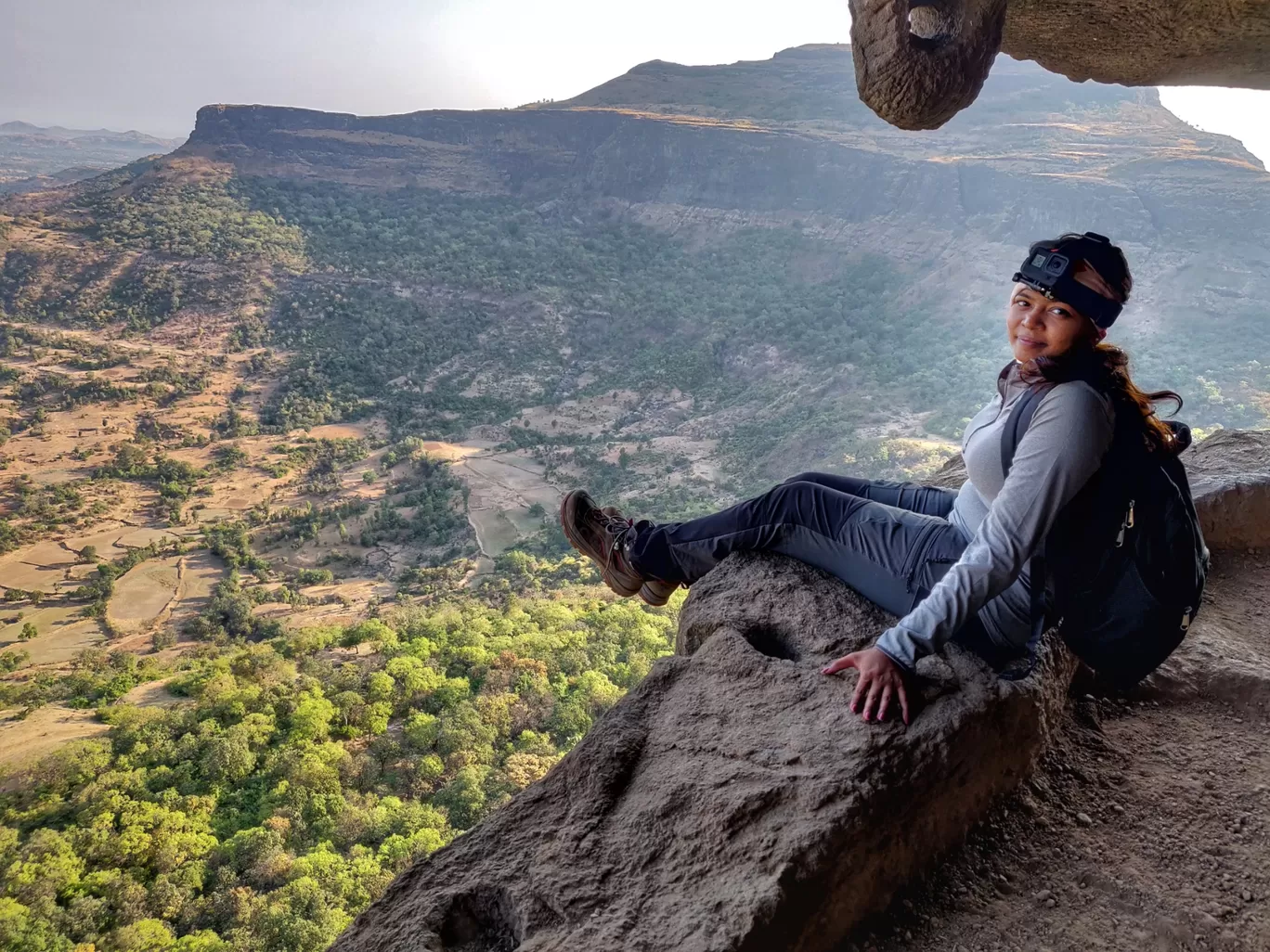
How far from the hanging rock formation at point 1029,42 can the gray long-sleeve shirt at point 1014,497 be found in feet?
11.1

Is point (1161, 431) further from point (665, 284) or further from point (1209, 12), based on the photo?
point (665, 284)

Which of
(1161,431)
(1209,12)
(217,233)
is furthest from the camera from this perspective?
(217,233)

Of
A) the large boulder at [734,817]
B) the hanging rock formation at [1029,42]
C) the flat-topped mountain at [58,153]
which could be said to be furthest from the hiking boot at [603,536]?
the flat-topped mountain at [58,153]

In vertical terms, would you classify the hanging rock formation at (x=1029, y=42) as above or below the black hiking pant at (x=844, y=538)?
above

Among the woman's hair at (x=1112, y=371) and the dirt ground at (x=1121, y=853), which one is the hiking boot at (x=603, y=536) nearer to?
the dirt ground at (x=1121, y=853)

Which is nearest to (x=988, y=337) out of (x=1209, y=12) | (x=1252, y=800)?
(x=1209, y=12)

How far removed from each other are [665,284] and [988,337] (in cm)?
2557

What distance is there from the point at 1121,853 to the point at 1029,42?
19.2 ft

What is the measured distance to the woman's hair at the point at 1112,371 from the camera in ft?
6.08

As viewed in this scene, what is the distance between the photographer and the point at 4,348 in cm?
4425

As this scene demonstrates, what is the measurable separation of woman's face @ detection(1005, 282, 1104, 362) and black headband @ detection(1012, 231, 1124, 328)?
21mm

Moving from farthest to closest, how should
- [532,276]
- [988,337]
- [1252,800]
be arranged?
[532,276], [988,337], [1252,800]

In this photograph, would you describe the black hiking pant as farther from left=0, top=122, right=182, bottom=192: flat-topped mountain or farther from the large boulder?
left=0, top=122, right=182, bottom=192: flat-topped mountain

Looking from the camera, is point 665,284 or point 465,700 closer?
point 465,700
